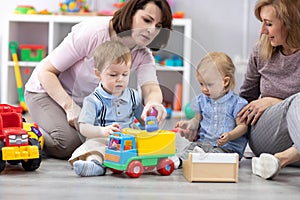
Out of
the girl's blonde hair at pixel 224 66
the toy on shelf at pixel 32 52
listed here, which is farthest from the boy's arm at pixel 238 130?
the toy on shelf at pixel 32 52

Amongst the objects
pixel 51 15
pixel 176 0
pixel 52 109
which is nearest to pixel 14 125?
pixel 52 109

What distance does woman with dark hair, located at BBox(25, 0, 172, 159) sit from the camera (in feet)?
5.69

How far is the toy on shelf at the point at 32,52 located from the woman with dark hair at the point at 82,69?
5.65ft

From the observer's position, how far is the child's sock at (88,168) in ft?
5.37

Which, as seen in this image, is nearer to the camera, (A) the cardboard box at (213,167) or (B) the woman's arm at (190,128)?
(A) the cardboard box at (213,167)

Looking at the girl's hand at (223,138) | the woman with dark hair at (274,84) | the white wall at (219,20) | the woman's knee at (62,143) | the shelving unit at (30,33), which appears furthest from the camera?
the white wall at (219,20)

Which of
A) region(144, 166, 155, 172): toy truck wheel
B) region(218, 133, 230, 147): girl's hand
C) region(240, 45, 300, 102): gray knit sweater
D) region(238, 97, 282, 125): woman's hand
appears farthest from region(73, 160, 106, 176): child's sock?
region(240, 45, 300, 102): gray knit sweater

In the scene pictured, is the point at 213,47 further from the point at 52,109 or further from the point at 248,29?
the point at 52,109

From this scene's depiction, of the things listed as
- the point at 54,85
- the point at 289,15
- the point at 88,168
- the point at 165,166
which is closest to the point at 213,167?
the point at 165,166

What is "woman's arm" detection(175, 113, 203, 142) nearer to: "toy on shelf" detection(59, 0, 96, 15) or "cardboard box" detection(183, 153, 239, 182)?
"cardboard box" detection(183, 153, 239, 182)

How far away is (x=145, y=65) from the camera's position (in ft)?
5.81

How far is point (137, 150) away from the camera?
162 cm

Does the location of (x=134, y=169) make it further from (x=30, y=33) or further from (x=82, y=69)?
(x=30, y=33)

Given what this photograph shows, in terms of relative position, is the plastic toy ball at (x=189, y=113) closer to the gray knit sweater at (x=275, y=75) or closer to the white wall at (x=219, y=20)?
the gray knit sweater at (x=275, y=75)
